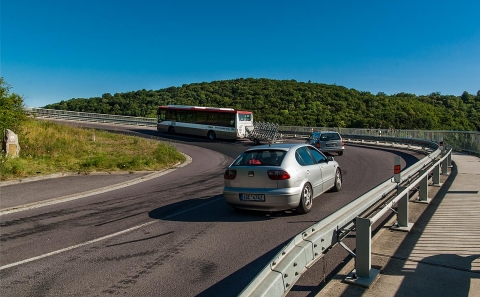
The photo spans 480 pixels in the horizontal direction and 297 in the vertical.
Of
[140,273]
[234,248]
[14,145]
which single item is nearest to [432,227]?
[234,248]

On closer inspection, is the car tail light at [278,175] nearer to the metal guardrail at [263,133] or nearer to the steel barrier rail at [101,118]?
the metal guardrail at [263,133]

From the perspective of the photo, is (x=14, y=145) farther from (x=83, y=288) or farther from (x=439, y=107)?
(x=439, y=107)

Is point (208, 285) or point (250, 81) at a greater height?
point (250, 81)

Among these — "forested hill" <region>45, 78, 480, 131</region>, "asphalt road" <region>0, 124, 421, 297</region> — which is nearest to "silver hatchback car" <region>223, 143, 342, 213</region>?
"asphalt road" <region>0, 124, 421, 297</region>

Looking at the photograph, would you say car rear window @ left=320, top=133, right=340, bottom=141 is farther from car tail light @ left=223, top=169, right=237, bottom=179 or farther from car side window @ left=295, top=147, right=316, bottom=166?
car tail light @ left=223, top=169, right=237, bottom=179

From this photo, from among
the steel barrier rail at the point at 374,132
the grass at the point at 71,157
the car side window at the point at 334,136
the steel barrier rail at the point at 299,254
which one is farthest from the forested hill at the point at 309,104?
the steel barrier rail at the point at 299,254

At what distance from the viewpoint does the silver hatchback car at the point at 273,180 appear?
7598mm

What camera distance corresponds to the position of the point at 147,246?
6094 mm

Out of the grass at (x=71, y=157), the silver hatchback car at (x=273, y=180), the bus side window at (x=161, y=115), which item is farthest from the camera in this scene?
the bus side window at (x=161, y=115)

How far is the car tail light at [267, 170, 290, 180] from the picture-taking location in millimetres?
7617

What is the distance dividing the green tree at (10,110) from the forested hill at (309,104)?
52.2 meters

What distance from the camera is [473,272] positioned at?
4.61 m

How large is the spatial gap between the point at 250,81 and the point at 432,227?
107274 millimetres

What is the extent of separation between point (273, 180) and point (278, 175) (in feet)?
0.46
